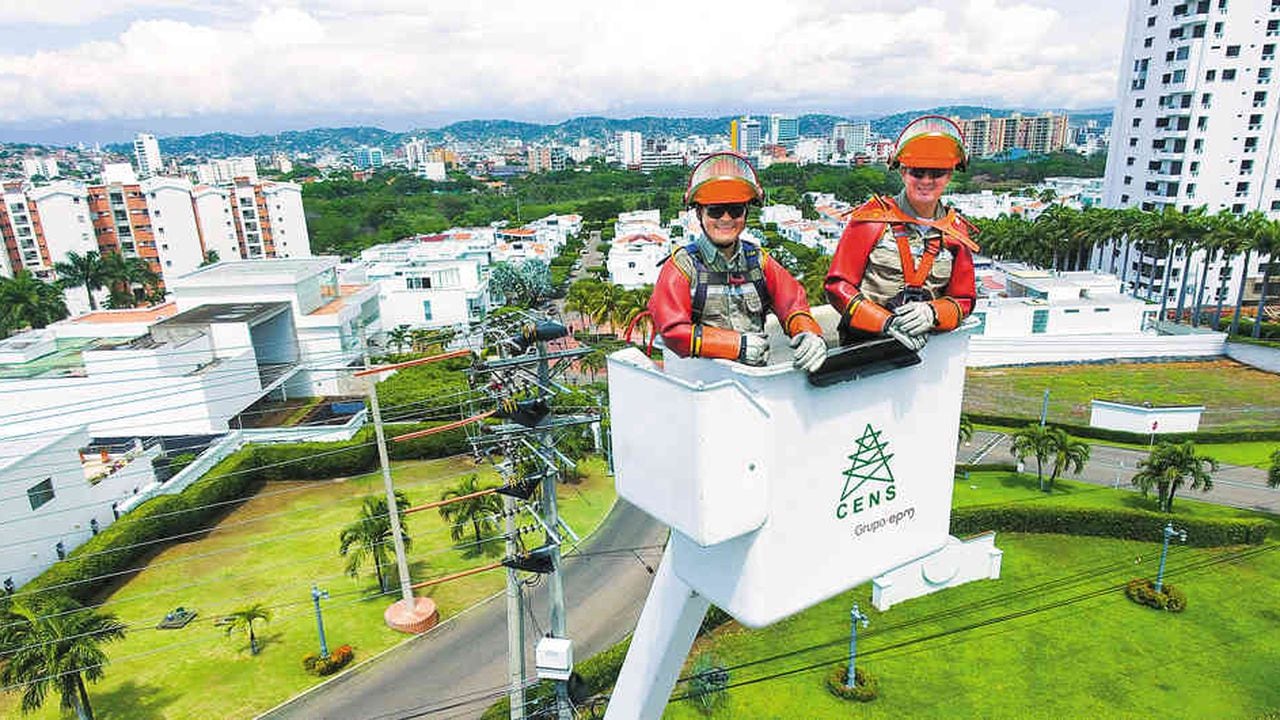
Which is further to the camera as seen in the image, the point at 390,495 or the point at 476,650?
the point at 476,650

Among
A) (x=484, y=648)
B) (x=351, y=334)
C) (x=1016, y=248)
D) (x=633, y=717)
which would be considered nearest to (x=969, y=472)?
(x=484, y=648)

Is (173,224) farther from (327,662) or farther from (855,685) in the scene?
(855,685)

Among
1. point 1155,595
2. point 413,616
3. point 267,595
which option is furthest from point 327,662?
point 1155,595

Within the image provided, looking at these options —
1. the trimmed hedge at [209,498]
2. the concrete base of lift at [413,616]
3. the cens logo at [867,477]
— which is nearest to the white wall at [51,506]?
the trimmed hedge at [209,498]

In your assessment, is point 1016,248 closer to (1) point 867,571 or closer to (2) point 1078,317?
(2) point 1078,317

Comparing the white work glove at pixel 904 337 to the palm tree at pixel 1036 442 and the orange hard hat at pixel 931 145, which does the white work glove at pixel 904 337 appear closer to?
the orange hard hat at pixel 931 145

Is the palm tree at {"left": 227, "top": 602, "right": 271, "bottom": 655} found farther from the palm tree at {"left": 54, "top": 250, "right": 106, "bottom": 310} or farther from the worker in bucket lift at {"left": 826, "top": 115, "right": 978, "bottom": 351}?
the palm tree at {"left": 54, "top": 250, "right": 106, "bottom": 310}
